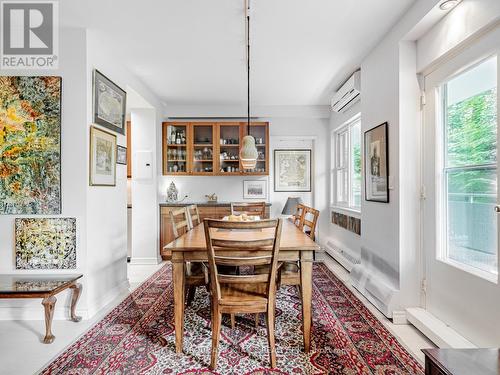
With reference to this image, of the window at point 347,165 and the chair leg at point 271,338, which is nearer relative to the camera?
the chair leg at point 271,338

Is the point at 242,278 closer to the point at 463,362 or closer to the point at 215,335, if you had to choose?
the point at 215,335

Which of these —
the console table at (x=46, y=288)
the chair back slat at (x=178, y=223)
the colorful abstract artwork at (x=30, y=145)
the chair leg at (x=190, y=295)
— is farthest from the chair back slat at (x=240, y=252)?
the colorful abstract artwork at (x=30, y=145)

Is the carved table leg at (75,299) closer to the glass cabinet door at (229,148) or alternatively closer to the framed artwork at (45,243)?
the framed artwork at (45,243)

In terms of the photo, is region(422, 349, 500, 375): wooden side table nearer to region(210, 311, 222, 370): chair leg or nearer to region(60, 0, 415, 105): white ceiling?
region(210, 311, 222, 370): chair leg

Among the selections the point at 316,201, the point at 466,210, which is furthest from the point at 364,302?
the point at 316,201

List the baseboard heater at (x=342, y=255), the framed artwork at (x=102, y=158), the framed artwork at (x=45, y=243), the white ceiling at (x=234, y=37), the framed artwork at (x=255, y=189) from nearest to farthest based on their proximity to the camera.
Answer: the white ceiling at (x=234, y=37) → the framed artwork at (x=45, y=243) → the framed artwork at (x=102, y=158) → the baseboard heater at (x=342, y=255) → the framed artwork at (x=255, y=189)

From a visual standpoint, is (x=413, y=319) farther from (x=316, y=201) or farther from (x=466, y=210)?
(x=316, y=201)

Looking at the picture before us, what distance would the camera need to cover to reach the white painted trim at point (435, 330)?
1.92 m

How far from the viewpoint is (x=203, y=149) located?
513 centimetres

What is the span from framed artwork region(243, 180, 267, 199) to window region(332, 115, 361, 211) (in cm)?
126

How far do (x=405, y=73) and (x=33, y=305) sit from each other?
3.94m

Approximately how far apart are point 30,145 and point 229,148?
3.07 meters

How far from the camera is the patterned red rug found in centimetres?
186

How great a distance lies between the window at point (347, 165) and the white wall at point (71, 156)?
134 inches
